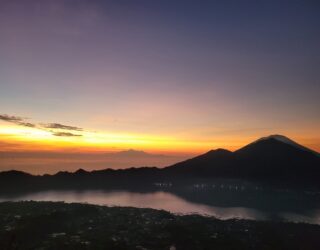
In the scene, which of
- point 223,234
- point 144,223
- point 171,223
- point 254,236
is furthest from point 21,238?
point 254,236

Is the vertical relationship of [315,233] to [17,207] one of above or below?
below

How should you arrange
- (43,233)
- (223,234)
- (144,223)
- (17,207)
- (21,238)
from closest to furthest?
(21,238)
(43,233)
(223,234)
(144,223)
(17,207)

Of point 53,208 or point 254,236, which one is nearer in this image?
point 254,236

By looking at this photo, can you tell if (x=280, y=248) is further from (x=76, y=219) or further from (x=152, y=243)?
(x=76, y=219)

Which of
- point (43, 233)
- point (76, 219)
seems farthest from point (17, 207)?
point (43, 233)

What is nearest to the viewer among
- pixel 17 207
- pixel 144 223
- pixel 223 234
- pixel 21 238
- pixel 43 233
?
pixel 21 238

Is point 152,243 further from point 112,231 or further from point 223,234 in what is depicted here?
point 223,234
